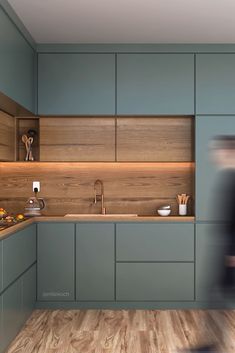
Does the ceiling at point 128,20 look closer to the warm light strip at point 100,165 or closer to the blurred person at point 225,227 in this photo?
the warm light strip at point 100,165

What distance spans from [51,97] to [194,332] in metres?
2.66

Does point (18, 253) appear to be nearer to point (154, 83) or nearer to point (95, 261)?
point (95, 261)

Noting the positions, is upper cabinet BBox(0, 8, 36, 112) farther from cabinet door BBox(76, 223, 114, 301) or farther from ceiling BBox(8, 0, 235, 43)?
cabinet door BBox(76, 223, 114, 301)

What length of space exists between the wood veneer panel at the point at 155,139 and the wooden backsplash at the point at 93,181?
252 millimetres

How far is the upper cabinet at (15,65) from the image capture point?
4.14 meters

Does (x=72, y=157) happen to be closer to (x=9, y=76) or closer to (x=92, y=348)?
(x=9, y=76)

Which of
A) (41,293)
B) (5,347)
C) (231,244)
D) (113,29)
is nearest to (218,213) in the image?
(231,244)

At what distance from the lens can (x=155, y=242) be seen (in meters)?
5.56

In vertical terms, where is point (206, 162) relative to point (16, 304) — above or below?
above

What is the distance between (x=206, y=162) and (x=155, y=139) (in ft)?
1.97

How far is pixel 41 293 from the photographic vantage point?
5.56m

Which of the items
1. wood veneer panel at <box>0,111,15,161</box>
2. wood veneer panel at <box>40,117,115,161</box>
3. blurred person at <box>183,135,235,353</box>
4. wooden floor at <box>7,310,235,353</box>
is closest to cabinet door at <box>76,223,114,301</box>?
wooden floor at <box>7,310,235,353</box>

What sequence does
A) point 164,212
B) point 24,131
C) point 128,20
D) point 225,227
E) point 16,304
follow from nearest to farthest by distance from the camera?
1. point 225,227
2. point 16,304
3. point 128,20
4. point 164,212
5. point 24,131

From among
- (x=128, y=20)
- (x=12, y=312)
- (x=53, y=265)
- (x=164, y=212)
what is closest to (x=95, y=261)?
(x=53, y=265)
